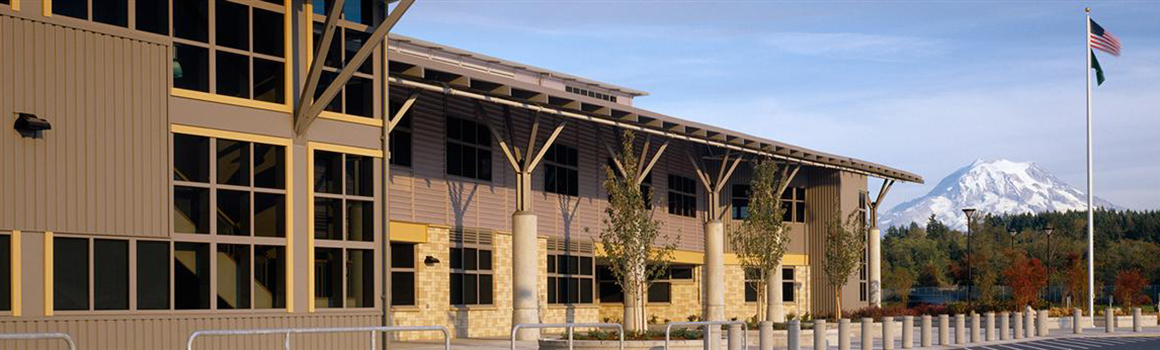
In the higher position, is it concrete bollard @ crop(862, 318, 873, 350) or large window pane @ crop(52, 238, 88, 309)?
large window pane @ crop(52, 238, 88, 309)

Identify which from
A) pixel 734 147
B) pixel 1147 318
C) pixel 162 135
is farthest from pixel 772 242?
pixel 162 135

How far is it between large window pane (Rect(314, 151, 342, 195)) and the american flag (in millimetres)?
36501

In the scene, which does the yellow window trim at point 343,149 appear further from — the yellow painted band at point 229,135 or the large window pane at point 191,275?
the large window pane at point 191,275

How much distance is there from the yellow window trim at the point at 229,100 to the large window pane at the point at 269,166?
0.62m

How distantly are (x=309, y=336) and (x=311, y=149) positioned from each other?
3016 millimetres

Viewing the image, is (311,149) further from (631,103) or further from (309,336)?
(631,103)

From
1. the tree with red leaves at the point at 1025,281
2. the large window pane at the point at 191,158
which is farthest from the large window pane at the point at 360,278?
the tree with red leaves at the point at 1025,281

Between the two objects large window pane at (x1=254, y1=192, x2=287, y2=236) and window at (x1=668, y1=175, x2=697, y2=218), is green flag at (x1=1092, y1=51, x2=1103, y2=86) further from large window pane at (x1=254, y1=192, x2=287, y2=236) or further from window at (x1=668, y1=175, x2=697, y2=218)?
large window pane at (x1=254, y1=192, x2=287, y2=236)

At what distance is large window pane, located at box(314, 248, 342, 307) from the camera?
23.7 m

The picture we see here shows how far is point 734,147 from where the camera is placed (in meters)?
44.1

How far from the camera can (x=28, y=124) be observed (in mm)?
19328

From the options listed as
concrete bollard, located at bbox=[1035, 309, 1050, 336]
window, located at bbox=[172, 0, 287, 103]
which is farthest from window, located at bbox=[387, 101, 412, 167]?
concrete bollard, located at bbox=[1035, 309, 1050, 336]

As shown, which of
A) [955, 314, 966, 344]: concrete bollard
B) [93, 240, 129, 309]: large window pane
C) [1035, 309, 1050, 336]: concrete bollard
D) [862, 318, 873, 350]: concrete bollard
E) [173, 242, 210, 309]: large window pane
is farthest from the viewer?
[1035, 309, 1050, 336]: concrete bollard

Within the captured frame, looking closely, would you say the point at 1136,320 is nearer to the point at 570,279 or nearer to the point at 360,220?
the point at 570,279
